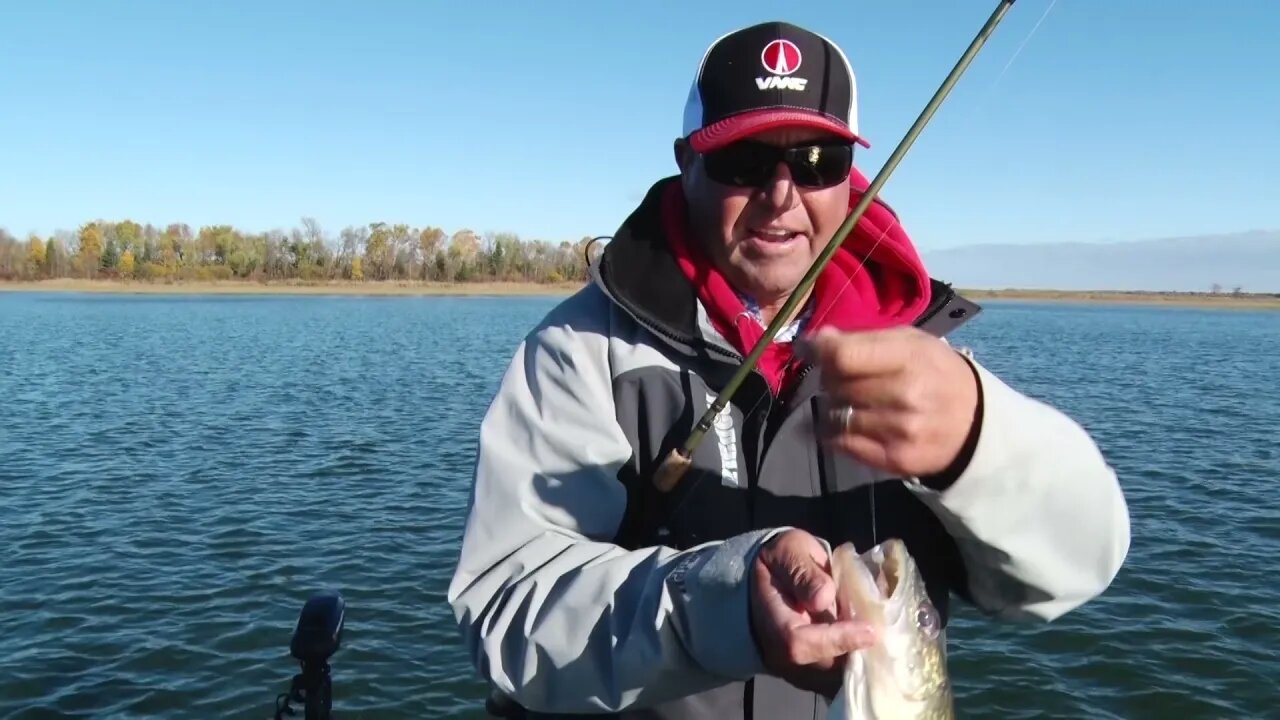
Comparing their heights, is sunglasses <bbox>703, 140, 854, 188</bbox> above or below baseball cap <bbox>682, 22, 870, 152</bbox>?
below

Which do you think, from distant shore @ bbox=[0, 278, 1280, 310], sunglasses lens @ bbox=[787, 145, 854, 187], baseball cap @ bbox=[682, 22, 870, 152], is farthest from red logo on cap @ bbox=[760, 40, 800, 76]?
distant shore @ bbox=[0, 278, 1280, 310]

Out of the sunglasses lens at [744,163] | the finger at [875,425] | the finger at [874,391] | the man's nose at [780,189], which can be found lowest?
the finger at [875,425]

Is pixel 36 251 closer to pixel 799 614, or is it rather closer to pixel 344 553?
pixel 344 553

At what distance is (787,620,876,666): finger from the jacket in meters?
0.15

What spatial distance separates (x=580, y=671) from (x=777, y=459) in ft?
2.64

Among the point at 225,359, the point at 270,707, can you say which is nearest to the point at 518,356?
the point at 270,707

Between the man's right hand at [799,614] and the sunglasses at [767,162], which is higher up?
the sunglasses at [767,162]

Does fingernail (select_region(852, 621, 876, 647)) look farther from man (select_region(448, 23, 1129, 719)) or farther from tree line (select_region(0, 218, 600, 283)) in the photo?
tree line (select_region(0, 218, 600, 283))

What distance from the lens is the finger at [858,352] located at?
67.9 inches

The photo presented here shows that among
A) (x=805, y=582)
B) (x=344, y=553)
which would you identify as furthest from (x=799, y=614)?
(x=344, y=553)

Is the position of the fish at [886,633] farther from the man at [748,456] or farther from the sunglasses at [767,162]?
the sunglasses at [767,162]

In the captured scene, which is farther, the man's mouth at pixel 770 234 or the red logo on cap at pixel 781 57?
the man's mouth at pixel 770 234

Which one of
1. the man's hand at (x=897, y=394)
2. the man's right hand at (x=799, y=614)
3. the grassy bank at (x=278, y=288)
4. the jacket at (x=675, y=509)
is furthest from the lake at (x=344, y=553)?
the grassy bank at (x=278, y=288)

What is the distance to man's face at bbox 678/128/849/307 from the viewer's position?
108 inches
